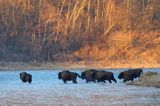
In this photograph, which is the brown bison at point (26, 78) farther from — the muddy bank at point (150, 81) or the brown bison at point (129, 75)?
the muddy bank at point (150, 81)

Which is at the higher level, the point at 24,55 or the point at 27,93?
the point at 27,93

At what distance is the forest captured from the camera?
7231 cm

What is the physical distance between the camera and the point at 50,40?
76.7m

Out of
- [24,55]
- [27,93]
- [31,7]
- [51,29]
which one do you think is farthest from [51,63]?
[27,93]

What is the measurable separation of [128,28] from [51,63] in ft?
45.3

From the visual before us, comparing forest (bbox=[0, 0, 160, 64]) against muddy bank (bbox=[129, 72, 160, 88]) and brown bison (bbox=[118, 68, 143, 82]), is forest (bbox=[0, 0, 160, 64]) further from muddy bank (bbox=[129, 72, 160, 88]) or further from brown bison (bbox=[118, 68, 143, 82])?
muddy bank (bbox=[129, 72, 160, 88])

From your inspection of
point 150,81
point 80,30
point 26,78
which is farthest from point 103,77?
point 80,30

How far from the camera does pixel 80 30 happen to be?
79188 mm

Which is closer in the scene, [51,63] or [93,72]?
[93,72]

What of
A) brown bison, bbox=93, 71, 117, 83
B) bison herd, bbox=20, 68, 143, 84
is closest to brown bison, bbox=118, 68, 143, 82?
bison herd, bbox=20, 68, 143, 84

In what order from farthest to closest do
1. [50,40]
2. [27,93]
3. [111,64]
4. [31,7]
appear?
1. [31,7]
2. [50,40]
3. [111,64]
4. [27,93]

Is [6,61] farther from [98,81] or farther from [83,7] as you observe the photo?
[98,81]

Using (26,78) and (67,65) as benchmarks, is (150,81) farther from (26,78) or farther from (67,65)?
(67,65)

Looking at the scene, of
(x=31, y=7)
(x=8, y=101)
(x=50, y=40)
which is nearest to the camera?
(x=8, y=101)
